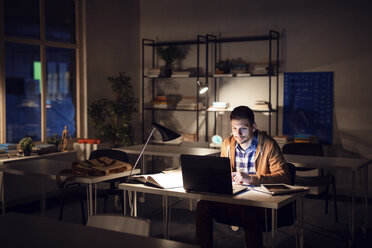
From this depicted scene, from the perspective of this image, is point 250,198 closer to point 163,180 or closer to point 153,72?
point 163,180

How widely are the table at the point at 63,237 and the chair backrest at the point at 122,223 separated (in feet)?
0.25

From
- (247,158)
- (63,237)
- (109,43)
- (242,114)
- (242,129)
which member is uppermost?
(109,43)

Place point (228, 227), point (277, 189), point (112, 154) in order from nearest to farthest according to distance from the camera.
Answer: point (277, 189) → point (228, 227) → point (112, 154)

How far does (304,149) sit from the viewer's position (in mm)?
5699

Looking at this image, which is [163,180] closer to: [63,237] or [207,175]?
Result: [207,175]

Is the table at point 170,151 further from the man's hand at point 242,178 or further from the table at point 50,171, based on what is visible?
the man's hand at point 242,178

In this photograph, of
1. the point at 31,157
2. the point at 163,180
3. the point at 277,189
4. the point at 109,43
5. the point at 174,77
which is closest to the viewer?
the point at 277,189

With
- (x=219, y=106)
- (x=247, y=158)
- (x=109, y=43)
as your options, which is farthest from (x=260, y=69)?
(x=247, y=158)

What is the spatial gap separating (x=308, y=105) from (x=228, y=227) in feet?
8.61

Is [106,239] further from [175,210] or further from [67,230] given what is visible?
[175,210]

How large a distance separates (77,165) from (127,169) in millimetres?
459

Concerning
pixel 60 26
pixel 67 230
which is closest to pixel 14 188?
pixel 60 26

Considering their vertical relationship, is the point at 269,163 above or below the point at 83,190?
above

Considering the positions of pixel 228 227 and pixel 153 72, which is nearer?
pixel 228 227
